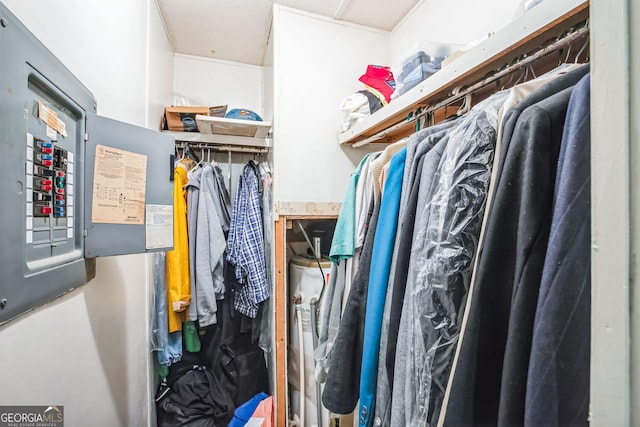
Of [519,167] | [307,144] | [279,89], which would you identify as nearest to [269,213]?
[307,144]

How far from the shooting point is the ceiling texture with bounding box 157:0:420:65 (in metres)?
1.34

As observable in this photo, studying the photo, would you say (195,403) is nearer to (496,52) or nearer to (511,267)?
(511,267)

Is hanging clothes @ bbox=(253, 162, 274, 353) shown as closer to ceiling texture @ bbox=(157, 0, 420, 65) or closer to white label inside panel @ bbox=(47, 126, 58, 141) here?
ceiling texture @ bbox=(157, 0, 420, 65)

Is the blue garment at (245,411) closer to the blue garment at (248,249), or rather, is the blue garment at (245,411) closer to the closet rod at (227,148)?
the blue garment at (248,249)

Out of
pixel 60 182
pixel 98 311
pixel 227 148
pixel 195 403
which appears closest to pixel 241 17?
pixel 227 148

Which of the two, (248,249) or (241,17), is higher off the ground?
(241,17)

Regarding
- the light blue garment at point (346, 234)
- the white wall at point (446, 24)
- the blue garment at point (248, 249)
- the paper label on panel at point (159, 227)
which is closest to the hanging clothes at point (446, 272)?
the light blue garment at point (346, 234)

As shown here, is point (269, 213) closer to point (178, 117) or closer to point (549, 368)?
point (178, 117)

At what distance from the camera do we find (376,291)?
2.13ft

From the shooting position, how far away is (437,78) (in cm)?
77

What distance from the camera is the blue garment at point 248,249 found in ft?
4.53

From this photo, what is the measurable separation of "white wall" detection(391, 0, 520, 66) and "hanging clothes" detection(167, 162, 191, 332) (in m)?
1.14

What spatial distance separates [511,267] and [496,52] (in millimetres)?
497

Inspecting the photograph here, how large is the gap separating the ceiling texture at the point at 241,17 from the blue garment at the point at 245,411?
2018mm
